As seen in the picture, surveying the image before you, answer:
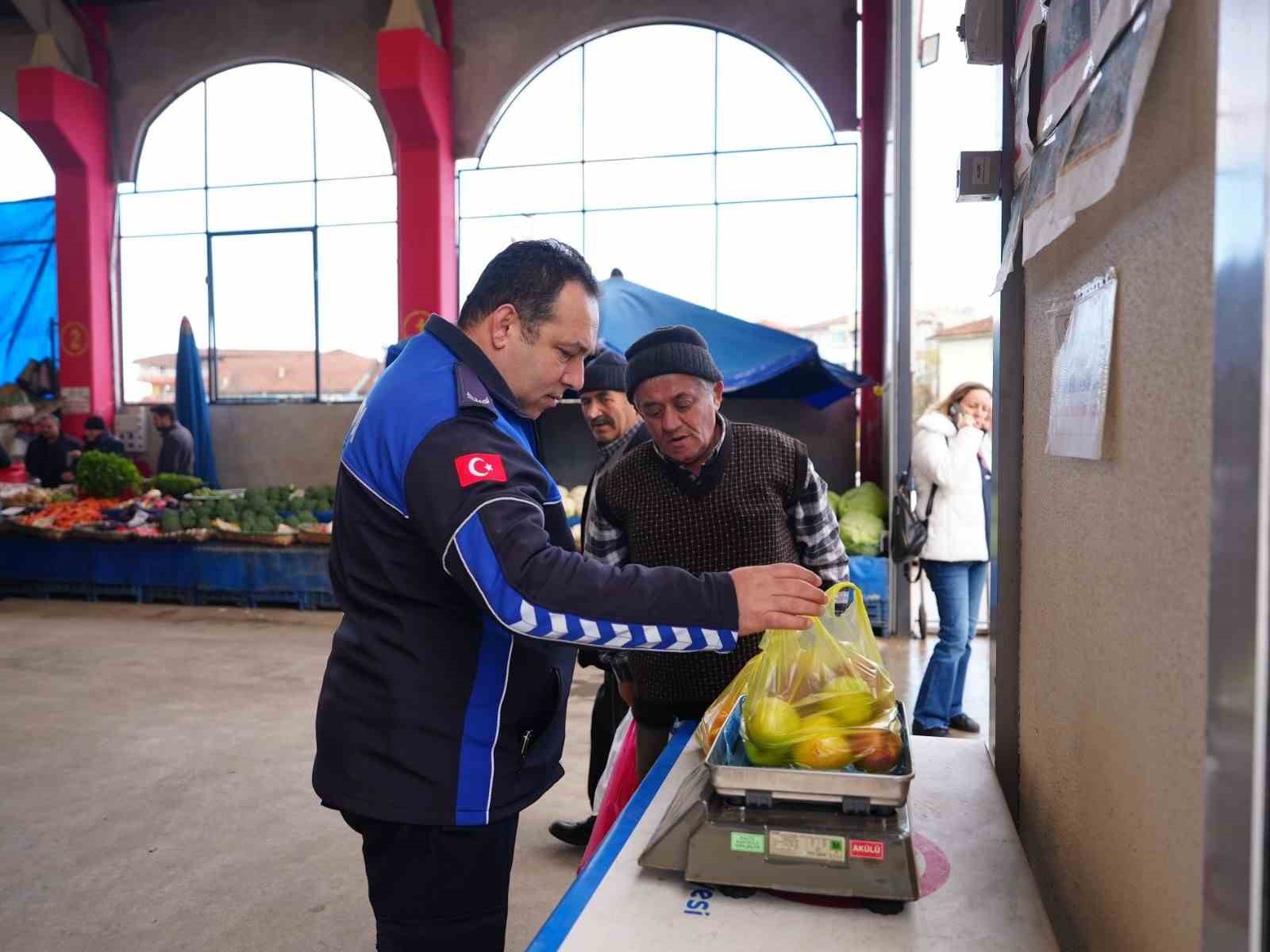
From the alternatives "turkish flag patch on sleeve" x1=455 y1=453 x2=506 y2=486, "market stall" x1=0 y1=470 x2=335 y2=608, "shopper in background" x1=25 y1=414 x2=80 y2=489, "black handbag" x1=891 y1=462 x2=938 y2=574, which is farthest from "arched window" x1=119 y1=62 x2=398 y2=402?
"turkish flag patch on sleeve" x1=455 y1=453 x2=506 y2=486

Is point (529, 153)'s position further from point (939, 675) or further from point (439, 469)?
point (439, 469)

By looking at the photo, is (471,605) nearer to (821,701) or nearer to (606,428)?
(821,701)

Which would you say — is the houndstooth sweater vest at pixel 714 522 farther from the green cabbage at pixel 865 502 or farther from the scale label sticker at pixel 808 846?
the green cabbage at pixel 865 502

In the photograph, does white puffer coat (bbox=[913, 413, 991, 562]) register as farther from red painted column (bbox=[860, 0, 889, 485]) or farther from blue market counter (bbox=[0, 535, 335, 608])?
blue market counter (bbox=[0, 535, 335, 608])

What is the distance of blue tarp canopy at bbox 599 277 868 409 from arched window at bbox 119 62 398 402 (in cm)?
374

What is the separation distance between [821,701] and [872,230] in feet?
26.8

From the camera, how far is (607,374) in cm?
333

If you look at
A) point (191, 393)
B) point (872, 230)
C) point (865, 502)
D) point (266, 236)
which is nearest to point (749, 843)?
point (865, 502)

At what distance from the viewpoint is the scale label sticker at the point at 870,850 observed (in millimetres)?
1194

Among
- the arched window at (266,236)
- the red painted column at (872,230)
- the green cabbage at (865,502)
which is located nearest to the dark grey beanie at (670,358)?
the green cabbage at (865,502)

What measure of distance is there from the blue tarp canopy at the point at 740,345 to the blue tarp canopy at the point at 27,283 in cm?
707

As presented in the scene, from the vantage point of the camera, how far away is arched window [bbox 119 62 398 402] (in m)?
10.6

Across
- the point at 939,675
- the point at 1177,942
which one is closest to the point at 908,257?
the point at 939,675

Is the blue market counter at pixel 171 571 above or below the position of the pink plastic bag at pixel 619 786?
below
